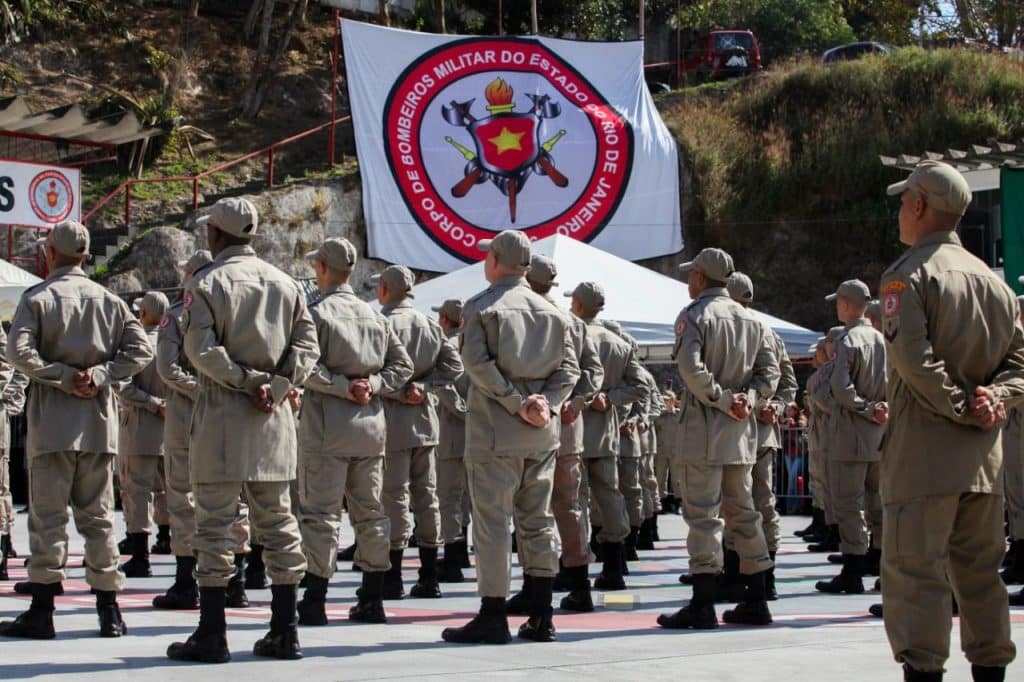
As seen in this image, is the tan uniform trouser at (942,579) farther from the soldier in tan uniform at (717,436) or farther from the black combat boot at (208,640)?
the black combat boot at (208,640)

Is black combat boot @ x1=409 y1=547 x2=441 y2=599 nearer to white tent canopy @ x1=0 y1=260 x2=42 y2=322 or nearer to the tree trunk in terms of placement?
white tent canopy @ x1=0 y1=260 x2=42 y2=322

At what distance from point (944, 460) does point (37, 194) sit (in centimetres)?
2060

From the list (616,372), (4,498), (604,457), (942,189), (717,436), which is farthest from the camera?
(616,372)

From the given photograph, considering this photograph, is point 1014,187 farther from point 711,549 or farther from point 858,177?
→ point 711,549

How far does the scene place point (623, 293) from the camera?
16.2 metres

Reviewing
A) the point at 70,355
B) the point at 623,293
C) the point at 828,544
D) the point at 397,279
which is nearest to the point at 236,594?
the point at 70,355

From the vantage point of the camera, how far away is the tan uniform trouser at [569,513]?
362 inches

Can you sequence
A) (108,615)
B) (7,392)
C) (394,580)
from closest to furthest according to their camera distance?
1. (108,615)
2. (394,580)
3. (7,392)

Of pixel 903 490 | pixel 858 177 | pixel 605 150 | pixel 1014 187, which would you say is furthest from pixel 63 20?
pixel 903 490

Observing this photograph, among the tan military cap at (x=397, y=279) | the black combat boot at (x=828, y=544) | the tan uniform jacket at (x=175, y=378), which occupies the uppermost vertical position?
the tan military cap at (x=397, y=279)

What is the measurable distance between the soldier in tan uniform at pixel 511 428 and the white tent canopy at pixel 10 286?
10.1 m

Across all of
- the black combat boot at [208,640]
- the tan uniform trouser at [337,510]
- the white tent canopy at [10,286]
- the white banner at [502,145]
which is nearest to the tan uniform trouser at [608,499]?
the tan uniform trouser at [337,510]

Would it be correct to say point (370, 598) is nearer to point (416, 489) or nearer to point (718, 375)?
point (416, 489)

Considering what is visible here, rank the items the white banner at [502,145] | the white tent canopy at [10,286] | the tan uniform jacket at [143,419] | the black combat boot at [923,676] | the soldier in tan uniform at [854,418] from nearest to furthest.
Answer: the black combat boot at [923,676], the soldier in tan uniform at [854,418], the tan uniform jacket at [143,419], the white tent canopy at [10,286], the white banner at [502,145]
